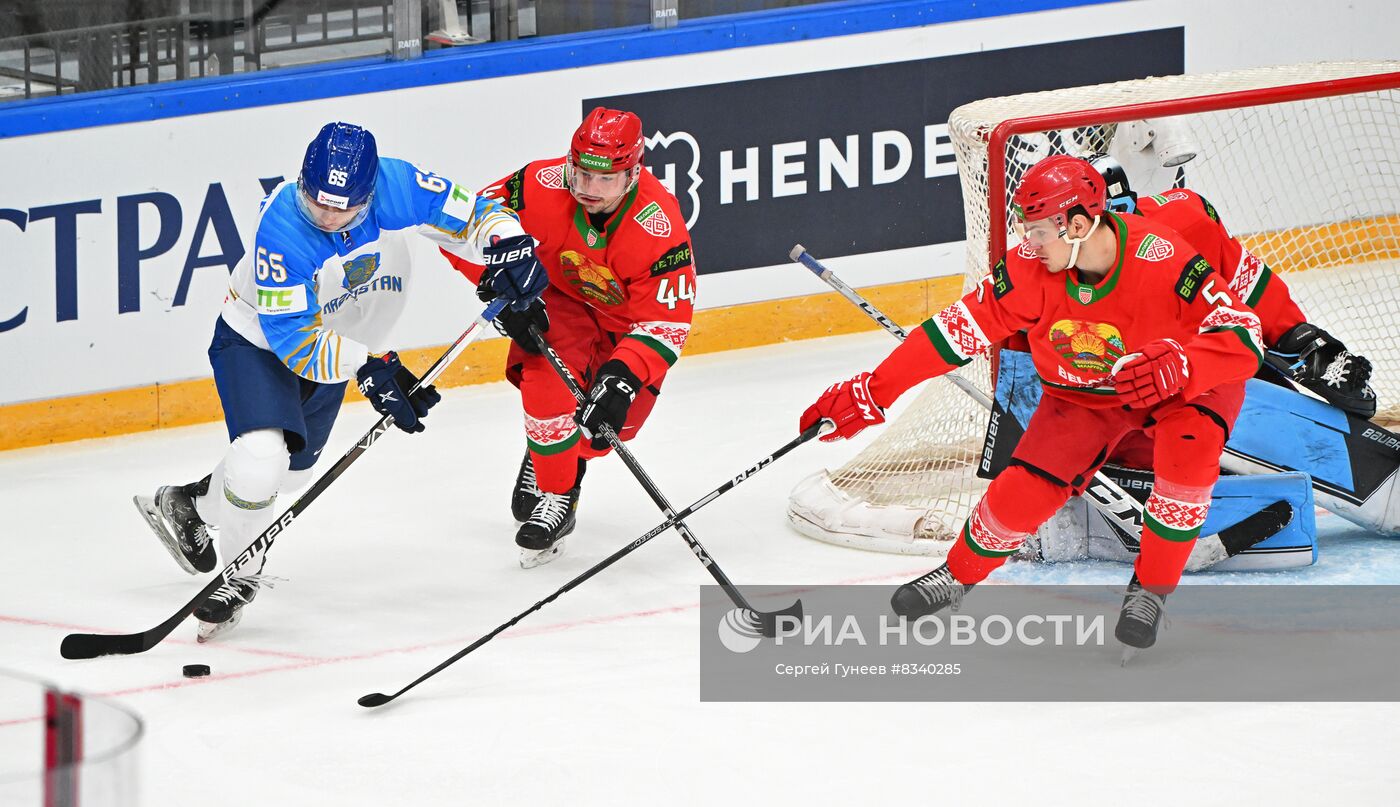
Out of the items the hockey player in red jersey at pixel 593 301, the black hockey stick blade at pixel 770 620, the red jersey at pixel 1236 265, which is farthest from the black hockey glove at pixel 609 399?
the red jersey at pixel 1236 265

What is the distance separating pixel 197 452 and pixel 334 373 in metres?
1.63

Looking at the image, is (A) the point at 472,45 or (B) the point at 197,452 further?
(A) the point at 472,45

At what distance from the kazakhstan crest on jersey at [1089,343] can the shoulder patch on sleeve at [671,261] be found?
96 centimetres

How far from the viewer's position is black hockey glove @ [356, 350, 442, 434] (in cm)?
385

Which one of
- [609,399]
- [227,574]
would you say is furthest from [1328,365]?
[227,574]

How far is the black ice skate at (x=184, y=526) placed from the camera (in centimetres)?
431

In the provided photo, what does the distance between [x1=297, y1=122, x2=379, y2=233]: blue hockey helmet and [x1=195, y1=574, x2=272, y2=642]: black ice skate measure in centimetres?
80

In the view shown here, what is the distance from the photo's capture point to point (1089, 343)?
145 inches

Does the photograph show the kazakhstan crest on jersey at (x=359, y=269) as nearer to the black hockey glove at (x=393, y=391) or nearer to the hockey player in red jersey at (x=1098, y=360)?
the black hockey glove at (x=393, y=391)

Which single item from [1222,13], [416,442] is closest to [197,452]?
[416,442]

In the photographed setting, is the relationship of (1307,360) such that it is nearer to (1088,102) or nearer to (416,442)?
(1088,102)

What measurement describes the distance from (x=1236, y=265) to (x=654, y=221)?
1.31 m

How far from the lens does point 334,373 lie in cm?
391

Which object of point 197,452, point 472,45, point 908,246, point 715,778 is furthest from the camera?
point 908,246
